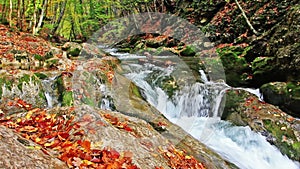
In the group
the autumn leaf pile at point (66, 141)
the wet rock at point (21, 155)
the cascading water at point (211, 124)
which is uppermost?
the wet rock at point (21, 155)

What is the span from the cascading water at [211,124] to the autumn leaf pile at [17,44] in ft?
14.3

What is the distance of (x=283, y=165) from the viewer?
5.88 meters

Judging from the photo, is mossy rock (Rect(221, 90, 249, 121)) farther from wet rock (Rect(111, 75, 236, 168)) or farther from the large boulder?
wet rock (Rect(111, 75, 236, 168))

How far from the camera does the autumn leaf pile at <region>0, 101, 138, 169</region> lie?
8.28 ft

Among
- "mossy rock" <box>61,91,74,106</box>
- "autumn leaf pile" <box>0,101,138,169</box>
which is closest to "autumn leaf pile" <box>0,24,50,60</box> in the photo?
"mossy rock" <box>61,91,74,106</box>

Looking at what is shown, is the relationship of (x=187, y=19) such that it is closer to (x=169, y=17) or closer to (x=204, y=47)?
(x=169, y=17)

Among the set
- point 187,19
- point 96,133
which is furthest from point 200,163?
point 187,19

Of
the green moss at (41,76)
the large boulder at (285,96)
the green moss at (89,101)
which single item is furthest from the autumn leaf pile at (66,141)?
the large boulder at (285,96)

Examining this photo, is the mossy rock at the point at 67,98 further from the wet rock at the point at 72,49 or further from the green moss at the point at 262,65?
the green moss at the point at 262,65

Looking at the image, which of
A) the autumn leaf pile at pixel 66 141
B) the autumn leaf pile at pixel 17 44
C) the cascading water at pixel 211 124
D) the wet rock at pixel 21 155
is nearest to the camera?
the wet rock at pixel 21 155

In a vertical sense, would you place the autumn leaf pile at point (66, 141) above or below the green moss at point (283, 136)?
above

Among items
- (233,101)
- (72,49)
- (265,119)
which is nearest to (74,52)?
(72,49)

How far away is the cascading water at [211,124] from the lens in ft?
19.9

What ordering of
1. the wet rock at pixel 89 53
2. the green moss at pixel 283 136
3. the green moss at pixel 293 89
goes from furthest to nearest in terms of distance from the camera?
the wet rock at pixel 89 53 < the green moss at pixel 293 89 < the green moss at pixel 283 136
